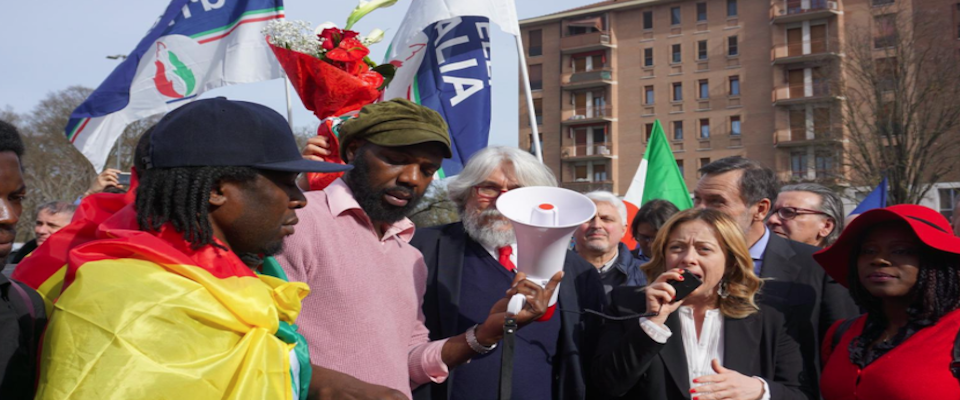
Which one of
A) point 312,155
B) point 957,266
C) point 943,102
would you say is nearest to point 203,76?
point 312,155

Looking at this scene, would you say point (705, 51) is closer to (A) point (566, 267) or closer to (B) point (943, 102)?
(B) point (943, 102)

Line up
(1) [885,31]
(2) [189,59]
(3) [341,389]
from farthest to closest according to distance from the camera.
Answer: (1) [885,31] → (2) [189,59] → (3) [341,389]

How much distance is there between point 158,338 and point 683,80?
4882cm

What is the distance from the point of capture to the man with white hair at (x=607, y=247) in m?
5.77

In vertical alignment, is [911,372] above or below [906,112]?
below

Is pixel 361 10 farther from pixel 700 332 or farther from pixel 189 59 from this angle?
pixel 189 59

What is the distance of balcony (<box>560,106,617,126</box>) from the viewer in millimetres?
50531

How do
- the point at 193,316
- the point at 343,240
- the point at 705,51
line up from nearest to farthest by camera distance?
the point at 193,316, the point at 343,240, the point at 705,51

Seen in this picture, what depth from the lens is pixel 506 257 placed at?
12.1 ft

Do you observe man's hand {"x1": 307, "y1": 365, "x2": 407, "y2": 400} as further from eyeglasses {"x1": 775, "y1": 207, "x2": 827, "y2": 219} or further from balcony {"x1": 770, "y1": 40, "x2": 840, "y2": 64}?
balcony {"x1": 770, "y1": 40, "x2": 840, "y2": 64}

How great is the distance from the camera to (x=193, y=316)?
1.81m

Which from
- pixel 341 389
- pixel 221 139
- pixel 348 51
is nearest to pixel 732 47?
pixel 348 51

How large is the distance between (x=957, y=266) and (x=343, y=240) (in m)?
2.45

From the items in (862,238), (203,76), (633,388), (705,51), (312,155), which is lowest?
(633,388)
